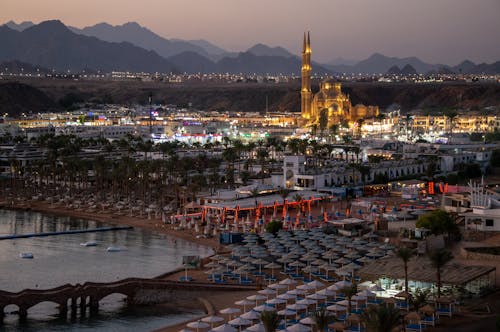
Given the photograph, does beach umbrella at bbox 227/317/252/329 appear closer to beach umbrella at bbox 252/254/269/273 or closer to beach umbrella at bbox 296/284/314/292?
beach umbrella at bbox 296/284/314/292

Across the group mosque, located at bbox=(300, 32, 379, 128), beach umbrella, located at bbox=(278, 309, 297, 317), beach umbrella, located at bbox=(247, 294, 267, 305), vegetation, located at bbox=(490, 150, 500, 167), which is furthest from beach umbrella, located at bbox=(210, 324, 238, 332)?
mosque, located at bbox=(300, 32, 379, 128)

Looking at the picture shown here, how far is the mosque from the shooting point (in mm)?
116938

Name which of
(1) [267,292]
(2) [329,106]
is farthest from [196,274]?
(2) [329,106]

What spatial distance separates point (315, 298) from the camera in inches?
1128

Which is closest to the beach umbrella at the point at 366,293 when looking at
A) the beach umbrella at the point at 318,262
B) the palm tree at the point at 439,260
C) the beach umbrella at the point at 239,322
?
the palm tree at the point at 439,260

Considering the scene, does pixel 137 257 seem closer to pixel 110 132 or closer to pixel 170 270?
pixel 170 270

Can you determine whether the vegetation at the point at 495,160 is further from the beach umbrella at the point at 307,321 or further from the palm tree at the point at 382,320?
the palm tree at the point at 382,320

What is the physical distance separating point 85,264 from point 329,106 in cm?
8165

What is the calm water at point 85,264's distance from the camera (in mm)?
29750

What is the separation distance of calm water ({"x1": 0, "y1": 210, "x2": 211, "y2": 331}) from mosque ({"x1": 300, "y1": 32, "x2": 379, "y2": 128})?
6669 centimetres

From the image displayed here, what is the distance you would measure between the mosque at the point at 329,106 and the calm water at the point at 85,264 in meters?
66.7

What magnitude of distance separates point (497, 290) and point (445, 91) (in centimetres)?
14840

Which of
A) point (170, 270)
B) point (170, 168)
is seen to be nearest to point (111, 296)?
point (170, 270)

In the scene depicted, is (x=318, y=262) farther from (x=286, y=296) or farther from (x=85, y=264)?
(x=85, y=264)
